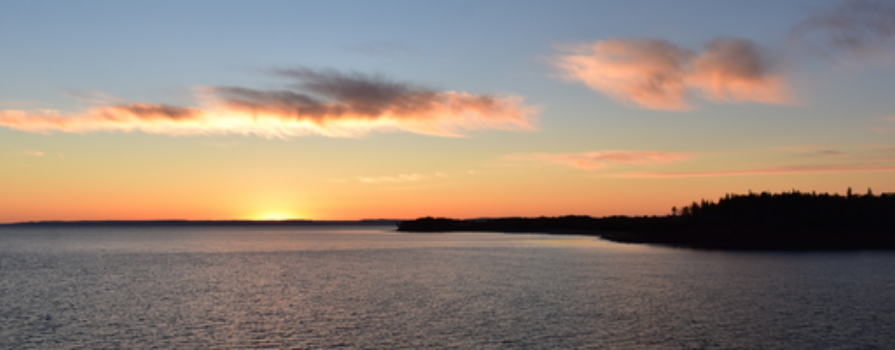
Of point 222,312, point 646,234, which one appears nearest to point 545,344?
point 222,312

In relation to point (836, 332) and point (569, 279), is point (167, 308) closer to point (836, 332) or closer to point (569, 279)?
point (569, 279)

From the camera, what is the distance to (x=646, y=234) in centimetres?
17112

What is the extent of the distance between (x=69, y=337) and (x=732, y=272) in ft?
220

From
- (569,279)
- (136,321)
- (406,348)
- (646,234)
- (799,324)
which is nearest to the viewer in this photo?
(406,348)

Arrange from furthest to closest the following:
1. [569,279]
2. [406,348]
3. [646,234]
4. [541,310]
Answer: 1. [646,234]
2. [569,279]
3. [541,310]
4. [406,348]

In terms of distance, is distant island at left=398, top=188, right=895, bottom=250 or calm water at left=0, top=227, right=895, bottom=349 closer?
calm water at left=0, top=227, right=895, bottom=349

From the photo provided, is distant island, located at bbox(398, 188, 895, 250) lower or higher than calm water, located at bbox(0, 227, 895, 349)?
Result: higher

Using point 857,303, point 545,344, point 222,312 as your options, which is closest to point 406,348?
point 545,344

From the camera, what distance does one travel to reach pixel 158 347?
33.5m

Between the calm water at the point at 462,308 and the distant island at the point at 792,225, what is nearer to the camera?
the calm water at the point at 462,308

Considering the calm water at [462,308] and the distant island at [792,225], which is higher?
the distant island at [792,225]

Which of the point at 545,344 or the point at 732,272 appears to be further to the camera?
the point at 732,272

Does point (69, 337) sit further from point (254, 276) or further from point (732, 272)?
point (732, 272)

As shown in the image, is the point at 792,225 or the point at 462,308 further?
the point at 792,225
